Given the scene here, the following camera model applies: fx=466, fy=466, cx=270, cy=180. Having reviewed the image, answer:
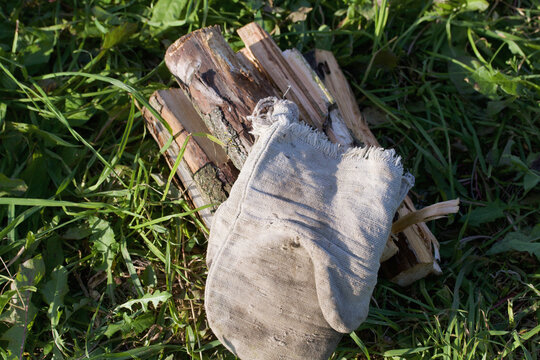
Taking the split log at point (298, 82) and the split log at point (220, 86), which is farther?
the split log at point (298, 82)

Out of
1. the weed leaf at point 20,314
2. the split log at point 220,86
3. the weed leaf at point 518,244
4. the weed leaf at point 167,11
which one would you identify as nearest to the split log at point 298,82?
the split log at point 220,86

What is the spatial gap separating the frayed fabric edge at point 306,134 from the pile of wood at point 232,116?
0.36 ft

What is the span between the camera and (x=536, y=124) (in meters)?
2.48

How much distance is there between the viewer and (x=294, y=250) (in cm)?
160

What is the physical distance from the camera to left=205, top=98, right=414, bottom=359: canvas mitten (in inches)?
62.8

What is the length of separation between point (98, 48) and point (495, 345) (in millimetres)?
2521

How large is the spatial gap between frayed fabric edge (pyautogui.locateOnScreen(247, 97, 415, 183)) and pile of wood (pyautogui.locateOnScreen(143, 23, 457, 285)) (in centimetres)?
11

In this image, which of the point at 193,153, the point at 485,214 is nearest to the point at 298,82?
the point at 193,153

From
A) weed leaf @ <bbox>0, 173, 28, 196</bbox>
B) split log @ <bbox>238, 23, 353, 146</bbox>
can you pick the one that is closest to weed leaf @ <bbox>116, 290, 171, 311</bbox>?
weed leaf @ <bbox>0, 173, 28, 196</bbox>

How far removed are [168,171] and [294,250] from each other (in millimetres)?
984

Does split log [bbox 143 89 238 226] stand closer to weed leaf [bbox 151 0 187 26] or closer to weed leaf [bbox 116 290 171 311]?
weed leaf [bbox 116 290 171 311]

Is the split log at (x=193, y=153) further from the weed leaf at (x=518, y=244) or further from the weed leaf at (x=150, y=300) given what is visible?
the weed leaf at (x=518, y=244)

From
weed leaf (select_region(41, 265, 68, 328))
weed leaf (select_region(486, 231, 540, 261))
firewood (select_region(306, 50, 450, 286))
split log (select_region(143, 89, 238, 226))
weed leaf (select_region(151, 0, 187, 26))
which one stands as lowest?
weed leaf (select_region(486, 231, 540, 261))

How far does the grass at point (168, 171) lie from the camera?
2.01 metres
